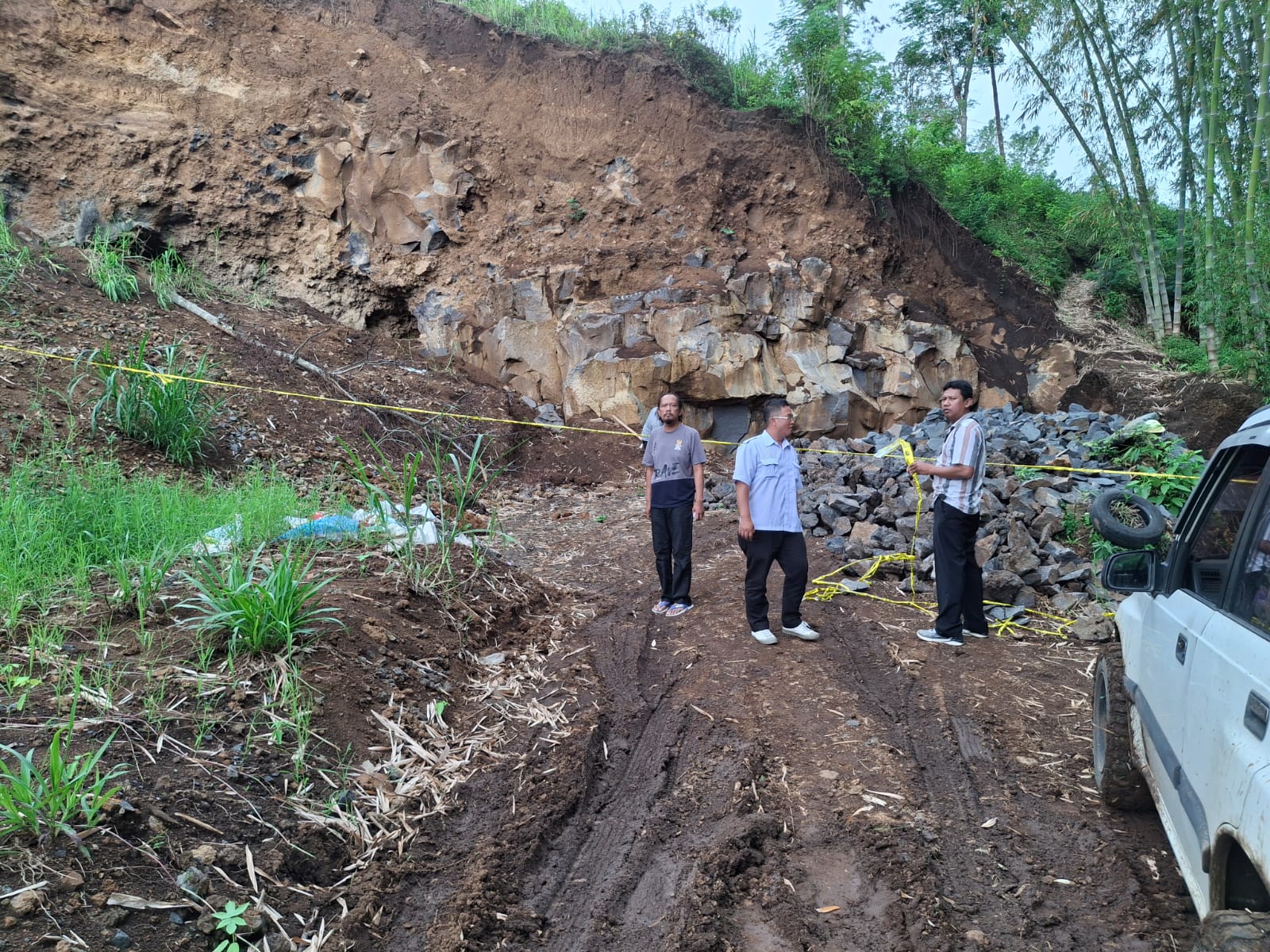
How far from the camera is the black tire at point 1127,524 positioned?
3.10 meters

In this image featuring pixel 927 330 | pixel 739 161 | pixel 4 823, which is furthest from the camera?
pixel 739 161

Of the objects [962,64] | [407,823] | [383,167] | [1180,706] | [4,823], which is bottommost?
[407,823]

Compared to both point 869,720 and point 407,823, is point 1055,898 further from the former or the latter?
point 407,823

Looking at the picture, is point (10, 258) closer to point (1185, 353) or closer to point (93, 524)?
point (93, 524)

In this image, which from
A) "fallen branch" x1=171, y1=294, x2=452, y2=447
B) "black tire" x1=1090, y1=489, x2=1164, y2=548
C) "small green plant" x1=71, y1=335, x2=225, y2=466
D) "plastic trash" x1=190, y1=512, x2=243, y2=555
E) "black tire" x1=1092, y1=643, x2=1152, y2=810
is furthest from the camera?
"fallen branch" x1=171, y1=294, x2=452, y2=447

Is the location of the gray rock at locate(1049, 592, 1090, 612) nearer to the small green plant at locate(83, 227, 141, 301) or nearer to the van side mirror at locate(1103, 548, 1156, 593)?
the van side mirror at locate(1103, 548, 1156, 593)

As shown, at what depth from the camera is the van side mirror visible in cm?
307

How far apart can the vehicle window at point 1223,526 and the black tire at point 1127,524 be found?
0.15m

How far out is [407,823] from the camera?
334 cm

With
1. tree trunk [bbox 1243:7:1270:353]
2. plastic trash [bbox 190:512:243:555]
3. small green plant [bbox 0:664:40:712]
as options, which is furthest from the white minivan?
tree trunk [bbox 1243:7:1270:353]

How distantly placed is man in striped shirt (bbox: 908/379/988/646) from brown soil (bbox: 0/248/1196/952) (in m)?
0.25

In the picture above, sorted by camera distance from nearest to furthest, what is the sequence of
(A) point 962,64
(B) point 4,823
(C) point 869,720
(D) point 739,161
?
(B) point 4,823 < (C) point 869,720 < (D) point 739,161 < (A) point 962,64

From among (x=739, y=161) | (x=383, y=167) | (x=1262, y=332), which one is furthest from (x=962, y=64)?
(x=383, y=167)

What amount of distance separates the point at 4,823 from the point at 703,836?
2.32 metres
